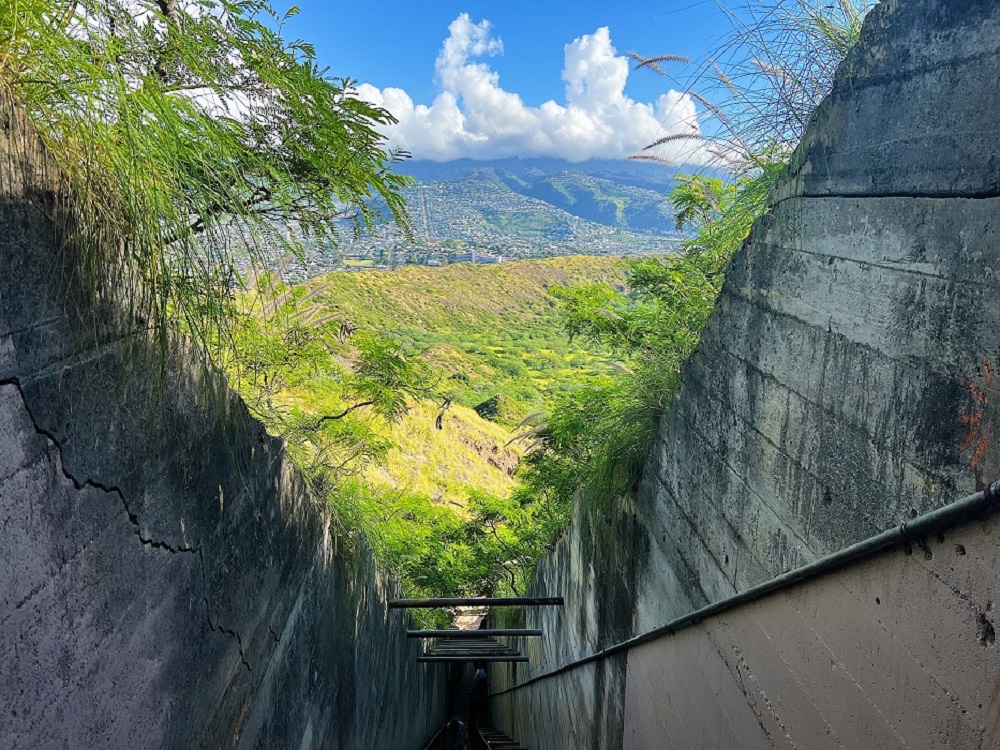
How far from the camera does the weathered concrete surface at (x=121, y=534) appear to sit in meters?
1.23

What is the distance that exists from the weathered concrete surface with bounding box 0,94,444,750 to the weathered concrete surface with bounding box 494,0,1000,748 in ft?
5.82

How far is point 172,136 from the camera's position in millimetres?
1475

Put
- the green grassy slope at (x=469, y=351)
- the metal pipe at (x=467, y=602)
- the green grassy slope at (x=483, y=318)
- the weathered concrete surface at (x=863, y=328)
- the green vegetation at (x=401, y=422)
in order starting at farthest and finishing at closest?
1. the green grassy slope at (x=483, y=318)
2. the green grassy slope at (x=469, y=351)
3. the metal pipe at (x=467, y=602)
4. the green vegetation at (x=401, y=422)
5. the weathered concrete surface at (x=863, y=328)

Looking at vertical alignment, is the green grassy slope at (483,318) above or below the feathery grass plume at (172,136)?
below

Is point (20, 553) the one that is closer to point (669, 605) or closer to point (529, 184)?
point (669, 605)

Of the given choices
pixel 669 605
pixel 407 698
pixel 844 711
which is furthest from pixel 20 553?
pixel 407 698

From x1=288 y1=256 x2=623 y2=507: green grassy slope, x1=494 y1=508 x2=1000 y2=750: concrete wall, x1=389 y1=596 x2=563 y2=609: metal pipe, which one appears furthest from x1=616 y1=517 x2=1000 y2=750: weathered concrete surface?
x1=288 y1=256 x2=623 y2=507: green grassy slope

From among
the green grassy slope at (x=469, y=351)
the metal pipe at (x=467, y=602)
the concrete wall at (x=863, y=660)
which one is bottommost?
the green grassy slope at (x=469, y=351)

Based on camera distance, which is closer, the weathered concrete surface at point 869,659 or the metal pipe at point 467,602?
the weathered concrete surface at point 869,659

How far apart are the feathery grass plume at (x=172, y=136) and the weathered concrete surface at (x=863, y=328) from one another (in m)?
1.42

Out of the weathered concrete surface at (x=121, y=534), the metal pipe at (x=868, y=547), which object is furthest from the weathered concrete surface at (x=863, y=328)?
the weathered concrete surface at (x=121, y=534)

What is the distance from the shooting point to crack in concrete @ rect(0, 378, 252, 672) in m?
1.25

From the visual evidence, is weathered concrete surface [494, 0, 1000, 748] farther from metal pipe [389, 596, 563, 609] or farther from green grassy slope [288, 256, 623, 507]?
green grassy slope [288, 256, 623, 507]

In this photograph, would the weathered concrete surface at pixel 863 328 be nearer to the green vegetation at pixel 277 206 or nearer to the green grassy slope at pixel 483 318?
the green vegetation at pixel 277 206
